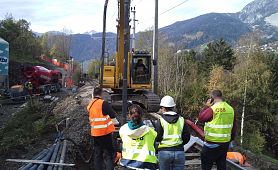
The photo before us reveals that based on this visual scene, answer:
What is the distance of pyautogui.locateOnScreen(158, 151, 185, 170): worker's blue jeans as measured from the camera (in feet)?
20.8

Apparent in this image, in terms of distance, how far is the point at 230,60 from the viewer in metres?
57.1

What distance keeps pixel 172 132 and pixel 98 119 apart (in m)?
2.36

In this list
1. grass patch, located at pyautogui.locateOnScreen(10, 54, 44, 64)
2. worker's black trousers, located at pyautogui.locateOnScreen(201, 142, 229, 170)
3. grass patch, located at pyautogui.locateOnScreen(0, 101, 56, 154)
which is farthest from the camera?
grass patch, located at pyautogui.locateOnScreen(10, 54, 44, 64)

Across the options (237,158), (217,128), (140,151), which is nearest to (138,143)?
(140,151)

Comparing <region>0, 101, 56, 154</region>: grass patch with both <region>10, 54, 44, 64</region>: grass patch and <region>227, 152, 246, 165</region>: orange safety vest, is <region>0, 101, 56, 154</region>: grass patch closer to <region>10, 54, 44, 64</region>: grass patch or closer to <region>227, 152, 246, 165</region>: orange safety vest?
<region>227, 152, 246, 165</region>: orange safety vest

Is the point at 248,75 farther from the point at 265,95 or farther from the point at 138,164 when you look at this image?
the point at 138,164

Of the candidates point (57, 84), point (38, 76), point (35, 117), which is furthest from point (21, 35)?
point (35, 117)

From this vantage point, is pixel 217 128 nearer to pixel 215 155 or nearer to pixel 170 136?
pixel 215 155

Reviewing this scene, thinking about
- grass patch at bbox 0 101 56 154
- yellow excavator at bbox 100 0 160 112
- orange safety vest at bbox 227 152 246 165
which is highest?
yellow excavator at bbox 100 0 160 112

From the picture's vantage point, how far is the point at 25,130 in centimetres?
1524

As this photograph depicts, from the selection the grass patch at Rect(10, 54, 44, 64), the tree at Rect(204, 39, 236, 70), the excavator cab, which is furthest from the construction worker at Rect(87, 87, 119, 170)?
the tree at Rect(204, 39, 236, 70)

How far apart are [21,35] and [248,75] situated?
36.5 metres

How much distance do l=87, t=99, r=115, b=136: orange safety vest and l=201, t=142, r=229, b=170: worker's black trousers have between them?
83.2 inches

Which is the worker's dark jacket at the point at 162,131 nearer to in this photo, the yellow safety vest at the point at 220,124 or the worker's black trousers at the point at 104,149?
the yellow safety vest at the point at 220,124
